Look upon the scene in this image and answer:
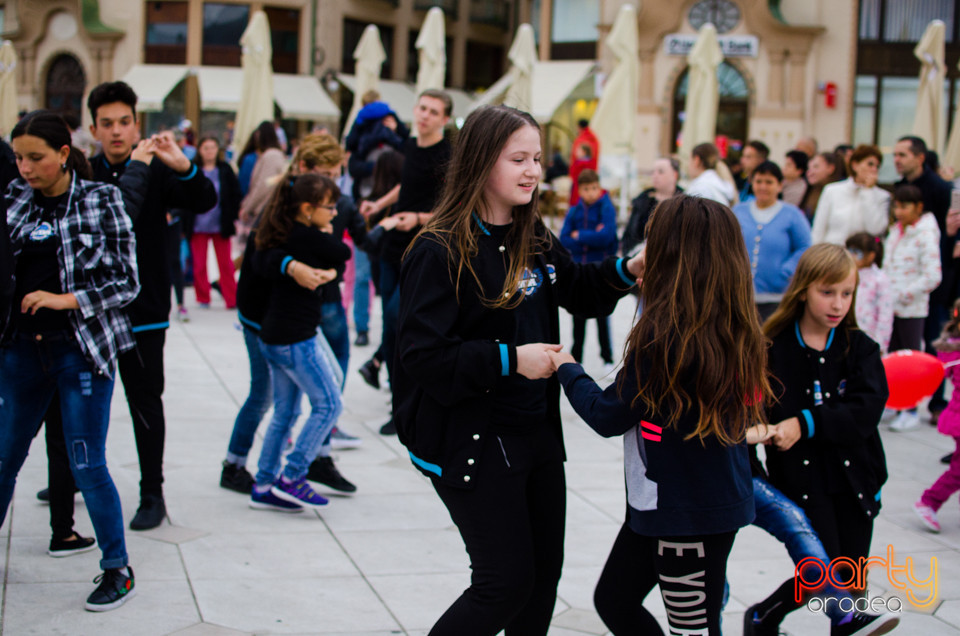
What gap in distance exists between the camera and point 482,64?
4006 cm

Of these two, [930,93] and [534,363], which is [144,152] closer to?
[534,363]

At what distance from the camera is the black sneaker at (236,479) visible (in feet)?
17.7

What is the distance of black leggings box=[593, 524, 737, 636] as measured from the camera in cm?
280

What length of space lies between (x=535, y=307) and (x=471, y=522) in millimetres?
657

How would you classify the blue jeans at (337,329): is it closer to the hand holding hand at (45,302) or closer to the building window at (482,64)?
the hand holding hand at (45,302)

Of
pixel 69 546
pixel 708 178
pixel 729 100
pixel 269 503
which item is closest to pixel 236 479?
pixel 269 503

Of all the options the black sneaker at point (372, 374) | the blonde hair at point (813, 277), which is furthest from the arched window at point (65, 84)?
the blonde hair at point (813, 277)

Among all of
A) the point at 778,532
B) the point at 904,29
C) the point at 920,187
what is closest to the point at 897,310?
the point at 920,187

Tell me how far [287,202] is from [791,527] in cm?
294

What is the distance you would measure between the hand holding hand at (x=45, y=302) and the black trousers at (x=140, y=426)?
2.25 ft

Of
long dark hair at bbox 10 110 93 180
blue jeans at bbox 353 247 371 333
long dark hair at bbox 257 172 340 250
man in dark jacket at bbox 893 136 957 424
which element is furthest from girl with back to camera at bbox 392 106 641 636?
blue jeans at bbox 353 247 371 333

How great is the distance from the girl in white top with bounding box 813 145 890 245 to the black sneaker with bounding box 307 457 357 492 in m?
4.52

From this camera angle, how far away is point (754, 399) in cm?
287

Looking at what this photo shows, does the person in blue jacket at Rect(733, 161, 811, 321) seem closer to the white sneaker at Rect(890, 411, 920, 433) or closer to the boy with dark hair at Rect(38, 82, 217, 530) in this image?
the white sneaker at Rect(890, 411, 920, 433)
